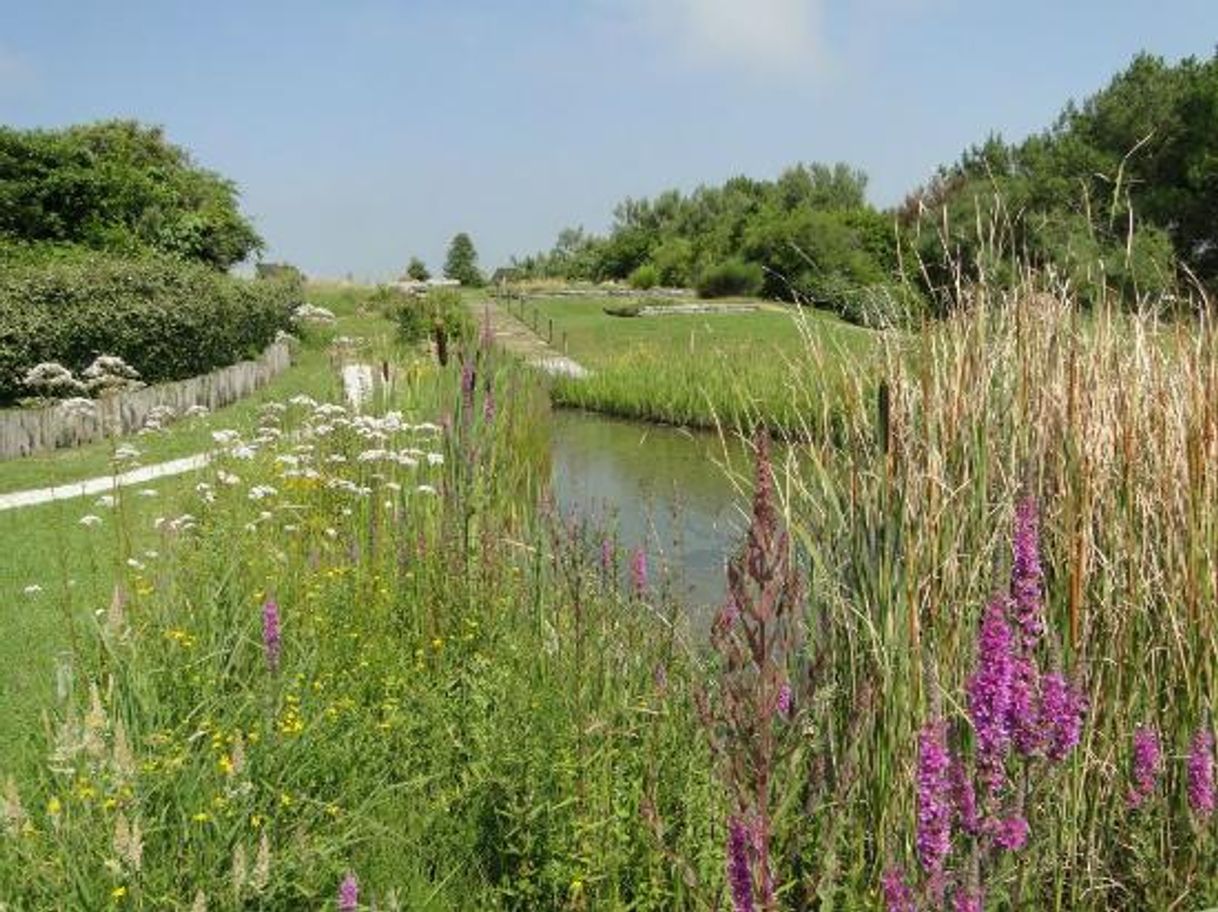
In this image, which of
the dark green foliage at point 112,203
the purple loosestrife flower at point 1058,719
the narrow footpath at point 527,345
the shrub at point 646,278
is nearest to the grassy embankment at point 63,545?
the purple loosestrife flower at point 1058,719

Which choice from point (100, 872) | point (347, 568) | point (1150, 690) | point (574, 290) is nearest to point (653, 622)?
point (347, 568)

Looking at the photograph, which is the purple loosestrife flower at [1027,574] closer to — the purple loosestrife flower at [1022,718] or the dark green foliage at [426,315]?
the purple loosestrife flower at [1022,718]

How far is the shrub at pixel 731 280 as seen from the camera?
1391 inches

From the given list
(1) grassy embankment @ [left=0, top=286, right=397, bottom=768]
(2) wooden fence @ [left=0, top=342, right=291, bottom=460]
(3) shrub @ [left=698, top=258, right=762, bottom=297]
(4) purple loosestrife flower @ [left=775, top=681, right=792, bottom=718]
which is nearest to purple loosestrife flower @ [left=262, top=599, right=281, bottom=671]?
(1) grassy embankment @ [left=0, top=286, right=397, bottom=768]

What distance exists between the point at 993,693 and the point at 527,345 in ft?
76.2

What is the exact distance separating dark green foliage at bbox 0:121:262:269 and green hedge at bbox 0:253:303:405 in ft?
8.85

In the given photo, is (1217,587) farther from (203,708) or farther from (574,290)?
(574,290)

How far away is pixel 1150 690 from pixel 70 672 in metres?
3.08

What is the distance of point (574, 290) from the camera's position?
38.8 metres

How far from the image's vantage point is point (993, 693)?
6.00 feet

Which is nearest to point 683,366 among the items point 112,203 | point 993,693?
point 112,203

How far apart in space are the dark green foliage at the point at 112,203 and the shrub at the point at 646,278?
14681mm

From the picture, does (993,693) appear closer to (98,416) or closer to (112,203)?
(98,416)

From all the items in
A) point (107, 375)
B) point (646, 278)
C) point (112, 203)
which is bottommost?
point (107, 375)
